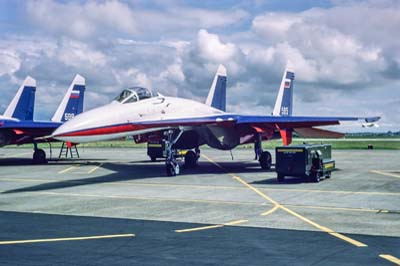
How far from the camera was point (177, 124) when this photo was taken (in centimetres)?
2344

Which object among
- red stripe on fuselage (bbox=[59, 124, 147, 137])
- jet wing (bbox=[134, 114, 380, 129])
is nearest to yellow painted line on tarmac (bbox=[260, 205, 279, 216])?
red stripe on fuselage (bbox=[59, 124, 147, 137])

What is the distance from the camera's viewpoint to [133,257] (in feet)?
27.9

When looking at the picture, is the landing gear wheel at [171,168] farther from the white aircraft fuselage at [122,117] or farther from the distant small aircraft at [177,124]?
the white aircraft fuselage at [122,117]

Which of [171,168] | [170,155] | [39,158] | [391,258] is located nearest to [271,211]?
[391,258]

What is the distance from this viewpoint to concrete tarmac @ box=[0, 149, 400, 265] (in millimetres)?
8609

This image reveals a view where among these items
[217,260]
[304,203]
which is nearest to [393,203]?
[304,203]

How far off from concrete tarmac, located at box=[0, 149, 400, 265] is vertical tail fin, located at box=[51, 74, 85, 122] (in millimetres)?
20196

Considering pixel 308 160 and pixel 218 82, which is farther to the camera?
pixel 218 82

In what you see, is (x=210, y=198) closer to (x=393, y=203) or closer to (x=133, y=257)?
(x=393, y=203)

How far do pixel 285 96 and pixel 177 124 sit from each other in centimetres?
1592

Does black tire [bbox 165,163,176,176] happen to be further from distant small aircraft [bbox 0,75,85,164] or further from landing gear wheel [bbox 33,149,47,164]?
landing gear wheel [bbox 33,149,47,164]

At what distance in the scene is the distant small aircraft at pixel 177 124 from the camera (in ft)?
65.5

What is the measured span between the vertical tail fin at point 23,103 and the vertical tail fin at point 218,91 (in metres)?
15.3

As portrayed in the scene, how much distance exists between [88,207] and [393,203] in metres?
9.38
